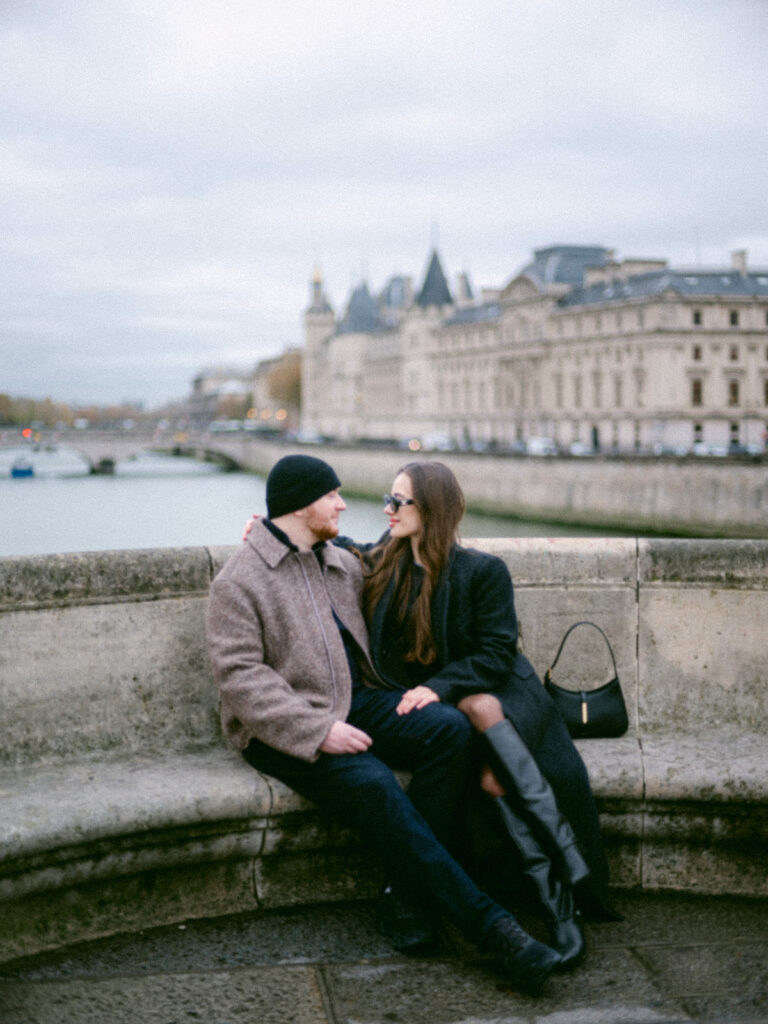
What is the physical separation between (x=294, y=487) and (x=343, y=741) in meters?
0.62

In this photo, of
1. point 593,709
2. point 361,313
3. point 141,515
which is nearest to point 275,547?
point 593,709

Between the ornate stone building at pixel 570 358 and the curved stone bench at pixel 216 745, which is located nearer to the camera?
the curved stone bench at pixel 216 745

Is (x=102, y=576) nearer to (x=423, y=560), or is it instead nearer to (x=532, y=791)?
(x=423, y=560)

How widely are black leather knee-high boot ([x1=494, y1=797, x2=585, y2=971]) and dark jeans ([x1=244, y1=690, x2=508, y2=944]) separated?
0.14m

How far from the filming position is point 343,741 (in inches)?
108

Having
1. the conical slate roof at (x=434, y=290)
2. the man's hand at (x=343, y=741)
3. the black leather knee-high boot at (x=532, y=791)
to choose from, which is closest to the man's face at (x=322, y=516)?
the man's hand at (x=343, y=741)

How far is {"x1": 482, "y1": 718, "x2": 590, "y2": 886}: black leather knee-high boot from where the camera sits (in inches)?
106

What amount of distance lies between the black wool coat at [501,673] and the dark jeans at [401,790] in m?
0.12

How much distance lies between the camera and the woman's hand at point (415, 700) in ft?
9.32

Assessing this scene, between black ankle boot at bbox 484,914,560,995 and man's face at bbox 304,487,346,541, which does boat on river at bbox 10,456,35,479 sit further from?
black ankle boot at bbox 484,914,560,995

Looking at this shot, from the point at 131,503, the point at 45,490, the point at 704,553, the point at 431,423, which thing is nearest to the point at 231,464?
A: the point at 431,423

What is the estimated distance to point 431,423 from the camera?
81188 mm

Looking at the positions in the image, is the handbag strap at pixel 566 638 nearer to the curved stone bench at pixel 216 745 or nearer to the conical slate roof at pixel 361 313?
the curved stone bench at pixel 216 745

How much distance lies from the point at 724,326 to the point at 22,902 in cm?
5502
